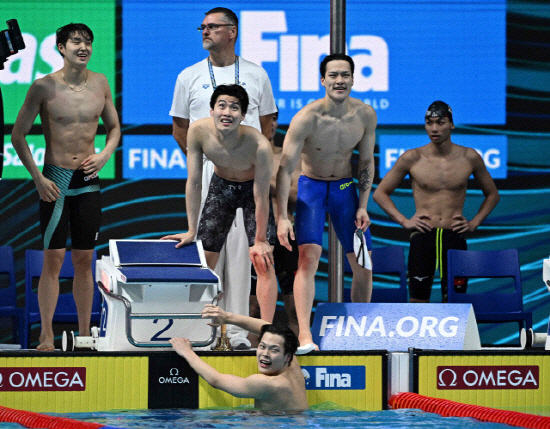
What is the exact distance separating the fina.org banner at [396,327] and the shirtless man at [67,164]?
5.20 ft

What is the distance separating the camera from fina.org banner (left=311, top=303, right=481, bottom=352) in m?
5.11

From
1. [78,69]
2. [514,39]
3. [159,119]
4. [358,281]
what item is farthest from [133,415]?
[514,39]

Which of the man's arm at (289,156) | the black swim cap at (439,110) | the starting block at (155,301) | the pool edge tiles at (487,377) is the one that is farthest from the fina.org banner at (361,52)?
the pool edge tiles at (487,377)

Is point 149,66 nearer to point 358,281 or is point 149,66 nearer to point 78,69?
point 78,69

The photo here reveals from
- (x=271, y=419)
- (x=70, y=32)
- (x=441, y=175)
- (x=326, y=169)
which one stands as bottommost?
(x=271, y=419)

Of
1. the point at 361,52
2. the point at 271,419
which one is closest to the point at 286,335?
the point at 271,419

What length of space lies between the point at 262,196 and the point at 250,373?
1.04 metres

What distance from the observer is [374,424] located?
4469 millimetres

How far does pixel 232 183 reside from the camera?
17.0 feet

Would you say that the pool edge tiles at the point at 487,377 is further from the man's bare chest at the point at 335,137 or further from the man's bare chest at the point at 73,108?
the man's bare chest at the point at 73,108

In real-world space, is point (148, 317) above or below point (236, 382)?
above

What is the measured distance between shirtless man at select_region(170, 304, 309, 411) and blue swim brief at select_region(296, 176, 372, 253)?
79 centimetres

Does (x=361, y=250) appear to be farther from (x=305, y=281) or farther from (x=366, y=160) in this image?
(x=366, y=160)

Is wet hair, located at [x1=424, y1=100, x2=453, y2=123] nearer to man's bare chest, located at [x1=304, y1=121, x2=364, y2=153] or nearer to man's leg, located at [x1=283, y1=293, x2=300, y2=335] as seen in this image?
man's bare chest, located at [x1=304, y1=121, x2=364, y2=153]
